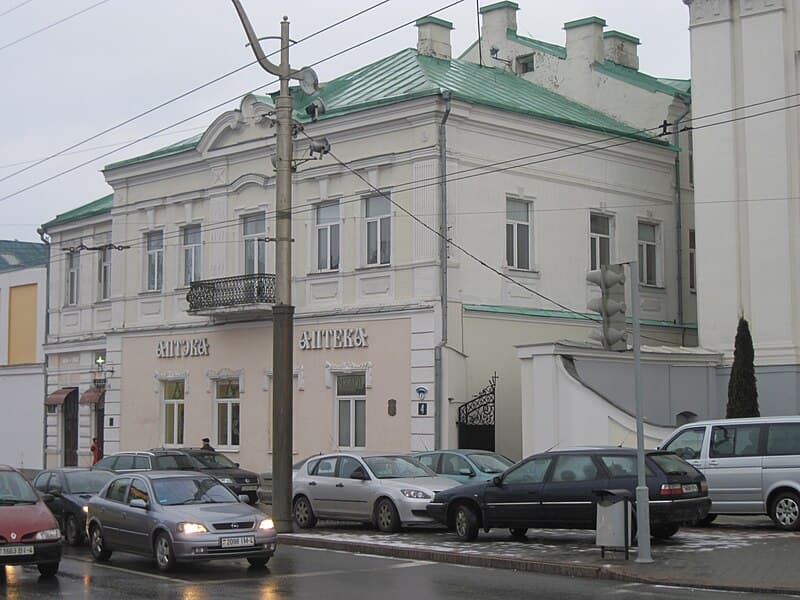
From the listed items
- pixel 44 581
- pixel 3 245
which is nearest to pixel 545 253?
pixel 44 581

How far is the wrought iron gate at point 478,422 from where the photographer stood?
3116 cm

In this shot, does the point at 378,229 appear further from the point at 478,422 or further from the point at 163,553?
the point at 163,553

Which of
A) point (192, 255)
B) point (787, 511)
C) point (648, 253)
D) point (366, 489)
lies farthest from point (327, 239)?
point (787, 511)

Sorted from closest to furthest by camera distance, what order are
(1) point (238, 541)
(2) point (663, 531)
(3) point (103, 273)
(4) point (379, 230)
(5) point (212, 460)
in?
(1) point (238, 541) < (2) point (663, 531) < (5) point (212, 460) < (4) point (379, 230) < (3) point (103, 273)


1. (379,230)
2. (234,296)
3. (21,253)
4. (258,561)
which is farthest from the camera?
(21,253)

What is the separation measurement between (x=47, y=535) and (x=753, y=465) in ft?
36.5

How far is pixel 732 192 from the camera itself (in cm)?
3197

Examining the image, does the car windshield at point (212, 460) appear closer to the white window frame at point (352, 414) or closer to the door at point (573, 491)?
the white window frame at point (352, 414)

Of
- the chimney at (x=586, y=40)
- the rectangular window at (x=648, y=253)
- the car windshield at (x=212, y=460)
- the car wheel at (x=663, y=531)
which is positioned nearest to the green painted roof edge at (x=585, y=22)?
the chimney at (x=586, y=40)

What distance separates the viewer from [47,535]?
16734mm

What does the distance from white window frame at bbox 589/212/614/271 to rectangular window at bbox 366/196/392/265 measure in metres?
6.17

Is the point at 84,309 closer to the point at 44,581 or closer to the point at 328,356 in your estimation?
the point at 328,356

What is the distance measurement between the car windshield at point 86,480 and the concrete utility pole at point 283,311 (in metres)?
3.10

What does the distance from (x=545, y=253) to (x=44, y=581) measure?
1978 centimetres
